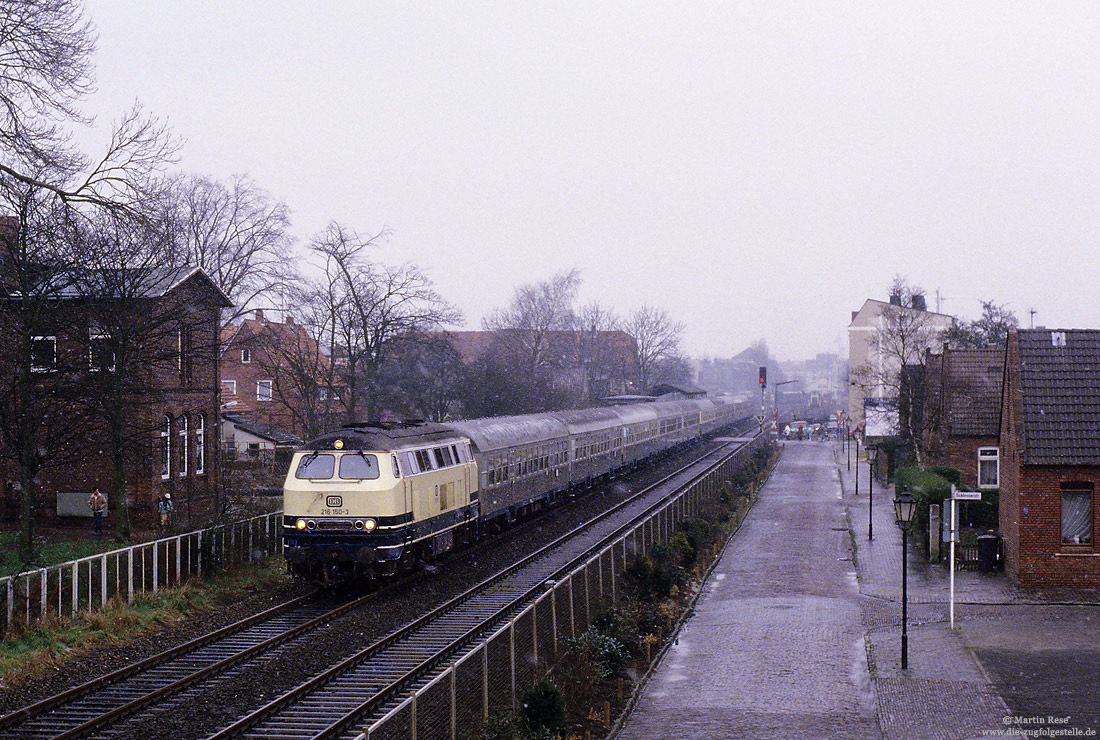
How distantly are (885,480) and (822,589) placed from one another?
30.6 metres

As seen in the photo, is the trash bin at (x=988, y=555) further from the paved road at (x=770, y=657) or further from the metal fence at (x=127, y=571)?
the metal fence at (x=127, y=571)

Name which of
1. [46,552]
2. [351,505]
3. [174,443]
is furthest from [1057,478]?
[174,443]

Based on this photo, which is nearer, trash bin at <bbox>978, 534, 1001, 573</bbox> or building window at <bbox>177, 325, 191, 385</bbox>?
trash bin at <bbox>978, 534, 1001, 573</bbox>

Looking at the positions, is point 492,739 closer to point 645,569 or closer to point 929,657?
point 929,657

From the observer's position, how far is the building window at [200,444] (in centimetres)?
3444

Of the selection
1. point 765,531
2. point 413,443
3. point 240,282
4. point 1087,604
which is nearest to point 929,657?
point 1087,604

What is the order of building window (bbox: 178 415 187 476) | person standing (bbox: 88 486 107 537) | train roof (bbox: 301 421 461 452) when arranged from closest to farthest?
1. train roof (bbox: 301 421 461 452)
2. person standing (bbox: 88 486 107 537)
3. building window (bbox: 178 415 187 476)

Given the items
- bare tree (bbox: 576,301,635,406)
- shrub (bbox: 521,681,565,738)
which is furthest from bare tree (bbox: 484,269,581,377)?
shrub (bbox: 521,681,565,738)

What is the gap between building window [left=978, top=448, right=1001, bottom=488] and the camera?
39.2 metres

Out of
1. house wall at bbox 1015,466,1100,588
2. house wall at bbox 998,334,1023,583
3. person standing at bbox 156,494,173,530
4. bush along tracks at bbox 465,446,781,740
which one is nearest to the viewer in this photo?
bush along tracks at bbox 465,446,781,740

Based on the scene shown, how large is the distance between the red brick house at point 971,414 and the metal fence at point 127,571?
27.2m

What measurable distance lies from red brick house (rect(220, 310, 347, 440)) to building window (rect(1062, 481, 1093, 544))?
2248 cm

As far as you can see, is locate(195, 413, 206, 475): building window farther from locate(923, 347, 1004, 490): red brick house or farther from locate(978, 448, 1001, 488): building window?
locate(978, 448, 1001, 488): building window

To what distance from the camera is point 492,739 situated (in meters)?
11.6
